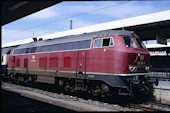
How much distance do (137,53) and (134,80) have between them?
1.58 metres

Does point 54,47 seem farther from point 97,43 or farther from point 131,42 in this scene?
point 131,42

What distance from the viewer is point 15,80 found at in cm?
1845

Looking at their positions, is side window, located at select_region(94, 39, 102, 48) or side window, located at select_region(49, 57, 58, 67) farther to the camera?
side window, located at select_region(49, 57, 58, 67)

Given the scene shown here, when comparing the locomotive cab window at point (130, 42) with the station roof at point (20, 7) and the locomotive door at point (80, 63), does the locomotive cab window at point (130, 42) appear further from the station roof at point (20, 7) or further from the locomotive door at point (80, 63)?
the station roof at point (20, 7)

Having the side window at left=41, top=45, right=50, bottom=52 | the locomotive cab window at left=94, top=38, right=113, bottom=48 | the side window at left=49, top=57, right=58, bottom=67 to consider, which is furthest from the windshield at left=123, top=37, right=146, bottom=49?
the side window at left=41, top=45, right=50, bottom=52

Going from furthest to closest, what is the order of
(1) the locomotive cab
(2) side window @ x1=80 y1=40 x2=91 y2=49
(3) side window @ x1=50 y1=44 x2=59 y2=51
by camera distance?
1. (3) side window @ x1=50 y1=44 x2=59 y2=51
2. (2) side window @ x1=80 y1=40 x2=91 y2=49
3. (1) the locomotive cab

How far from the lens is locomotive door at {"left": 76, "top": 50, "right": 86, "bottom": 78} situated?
1122 cm

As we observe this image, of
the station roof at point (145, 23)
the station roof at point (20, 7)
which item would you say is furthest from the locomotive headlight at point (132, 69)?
the station roof at point (145, 23)

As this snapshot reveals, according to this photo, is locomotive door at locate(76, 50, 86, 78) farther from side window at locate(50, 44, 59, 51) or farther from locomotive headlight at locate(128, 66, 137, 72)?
locomotive headlight at locate(128, 66, 137, 72)

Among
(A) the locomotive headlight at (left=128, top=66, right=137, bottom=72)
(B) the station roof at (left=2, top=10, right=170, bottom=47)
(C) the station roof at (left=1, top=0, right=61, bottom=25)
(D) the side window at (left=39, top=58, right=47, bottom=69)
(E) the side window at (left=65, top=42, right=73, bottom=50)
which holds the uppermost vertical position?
(B) the station roof at (left=2, top=10, right=170, bottom=47)

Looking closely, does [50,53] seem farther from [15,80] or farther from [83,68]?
[15,80]

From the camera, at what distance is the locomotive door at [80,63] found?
11.2 m

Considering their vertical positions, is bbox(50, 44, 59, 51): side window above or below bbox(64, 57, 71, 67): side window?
above

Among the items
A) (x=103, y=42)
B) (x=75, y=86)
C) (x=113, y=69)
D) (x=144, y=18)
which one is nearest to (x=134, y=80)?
(x=113, y=69)
